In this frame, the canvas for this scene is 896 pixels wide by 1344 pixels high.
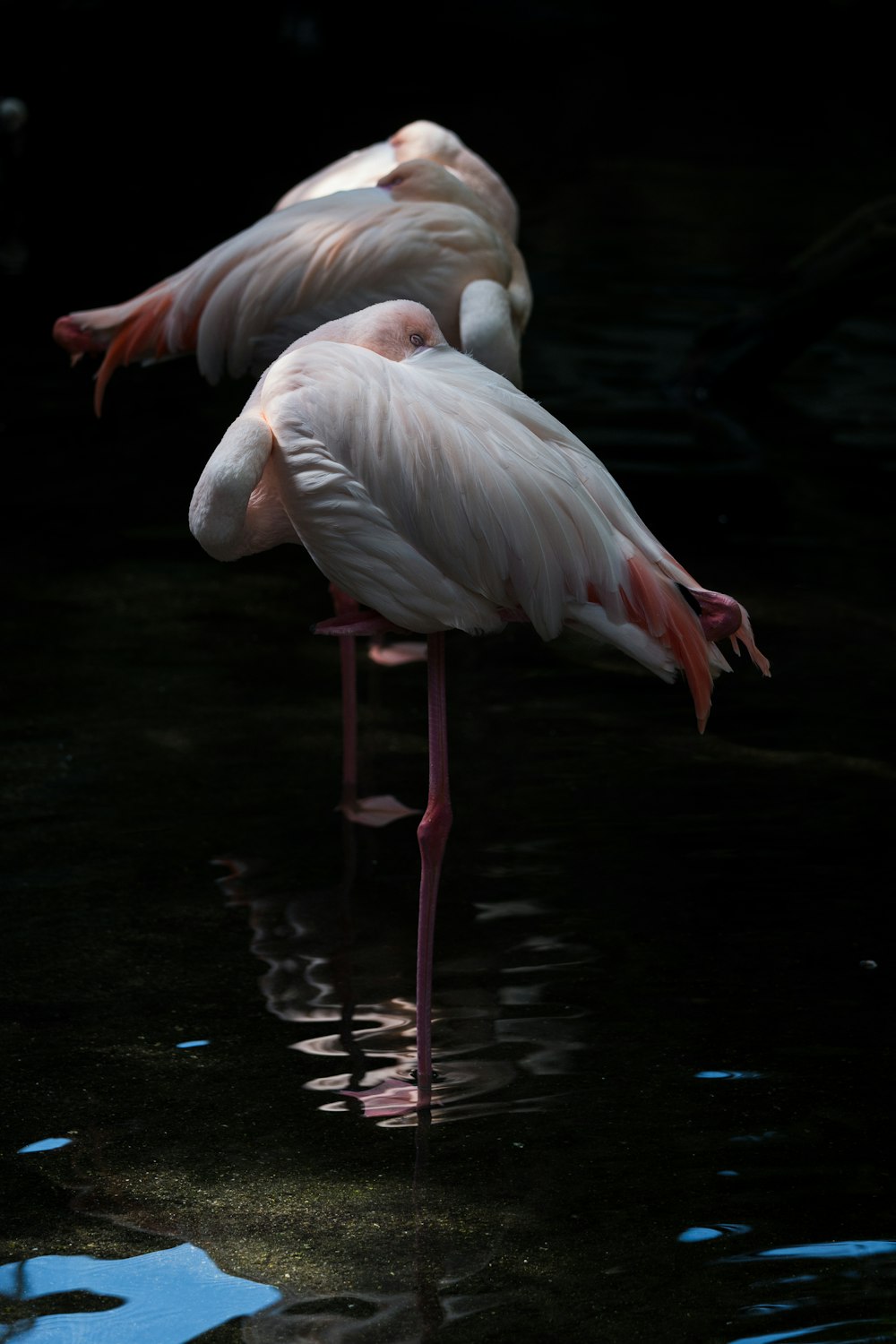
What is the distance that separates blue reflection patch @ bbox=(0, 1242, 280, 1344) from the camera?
2385mm

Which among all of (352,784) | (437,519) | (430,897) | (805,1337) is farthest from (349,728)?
(805,1337)

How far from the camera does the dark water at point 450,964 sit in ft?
8.27

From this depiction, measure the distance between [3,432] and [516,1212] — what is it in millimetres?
4914

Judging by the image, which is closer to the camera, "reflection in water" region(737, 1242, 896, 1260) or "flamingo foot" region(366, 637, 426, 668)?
"reflection in water" region(737, 1242, 896, 1260)

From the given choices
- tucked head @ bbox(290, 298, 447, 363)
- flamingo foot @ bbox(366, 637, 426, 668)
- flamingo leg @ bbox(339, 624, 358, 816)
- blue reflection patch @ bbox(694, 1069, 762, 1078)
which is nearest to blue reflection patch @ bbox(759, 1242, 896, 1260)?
blue reflection patch @ bbox(694, 1069, 762, 1078)

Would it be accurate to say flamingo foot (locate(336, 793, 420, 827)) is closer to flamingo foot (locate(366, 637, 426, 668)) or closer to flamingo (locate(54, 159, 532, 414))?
flamingo foot (locate(366, 637, 426, 668))

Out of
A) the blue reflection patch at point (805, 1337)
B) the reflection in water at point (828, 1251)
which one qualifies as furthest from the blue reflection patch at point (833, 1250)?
the blue reflection patch at point (805, 1337)

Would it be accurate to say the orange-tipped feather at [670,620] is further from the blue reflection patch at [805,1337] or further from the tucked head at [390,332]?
the blue reflection patch at [805,1337]

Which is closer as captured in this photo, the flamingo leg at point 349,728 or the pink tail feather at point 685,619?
the pink tail feather at point 685,619

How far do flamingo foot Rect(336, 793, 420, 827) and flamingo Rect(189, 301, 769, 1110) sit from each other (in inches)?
36.2

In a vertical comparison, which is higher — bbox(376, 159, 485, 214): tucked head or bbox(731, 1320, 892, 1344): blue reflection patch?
bbox(376, 159, 485, 214): tucked head

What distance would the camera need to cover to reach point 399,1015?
323 centimetres

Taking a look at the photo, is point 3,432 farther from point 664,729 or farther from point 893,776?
point 893,776

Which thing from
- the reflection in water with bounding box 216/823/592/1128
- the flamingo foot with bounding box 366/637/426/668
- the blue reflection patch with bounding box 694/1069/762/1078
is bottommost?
the blue reflection patch with bounding box 694/1069/762/1078
